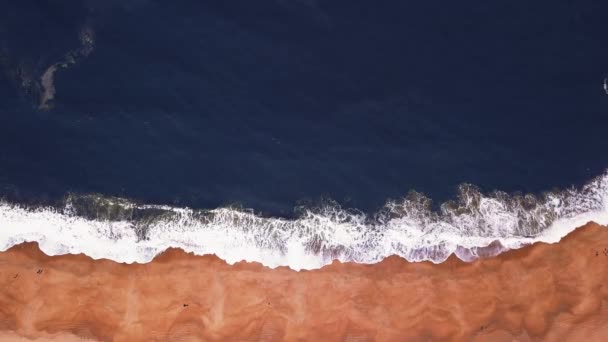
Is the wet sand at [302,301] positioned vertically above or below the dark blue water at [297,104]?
below

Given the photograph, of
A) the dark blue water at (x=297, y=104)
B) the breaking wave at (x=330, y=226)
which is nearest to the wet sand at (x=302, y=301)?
the breaking wave at (x=330, y=226)

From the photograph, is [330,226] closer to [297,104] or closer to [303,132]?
[303,132]

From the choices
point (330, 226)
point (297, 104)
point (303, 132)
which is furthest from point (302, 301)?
point (297, 104)

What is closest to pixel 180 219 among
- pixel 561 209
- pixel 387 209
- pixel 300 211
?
pixel 300 211

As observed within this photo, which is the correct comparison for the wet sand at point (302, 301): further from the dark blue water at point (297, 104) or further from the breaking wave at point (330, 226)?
the dark blue water at point (297, 104)

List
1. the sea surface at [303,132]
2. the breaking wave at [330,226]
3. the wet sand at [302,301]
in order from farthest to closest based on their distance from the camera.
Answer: the sea surface at [303,132], the breaking wave at [330,226], the wet sand at [302,301]
